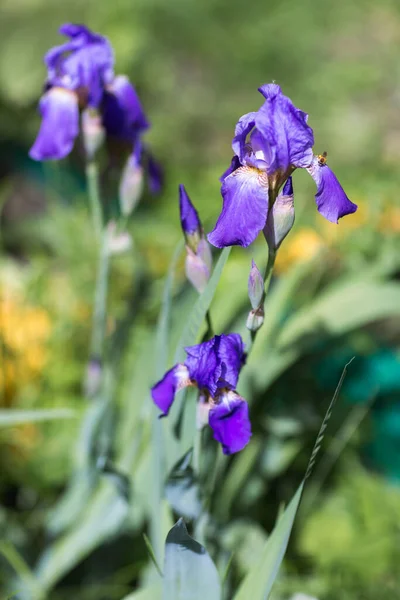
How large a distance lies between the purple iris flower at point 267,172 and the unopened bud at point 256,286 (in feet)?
0.19

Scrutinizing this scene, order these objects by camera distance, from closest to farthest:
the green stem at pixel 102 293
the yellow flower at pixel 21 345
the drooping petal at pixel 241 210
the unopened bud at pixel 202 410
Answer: the drooping petal at pixel 241 210, the unopened bud at pixel 202 410, the green stem at pixel 102 293, the yellow flower at pixel 21 345

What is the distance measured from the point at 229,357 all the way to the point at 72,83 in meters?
0.46

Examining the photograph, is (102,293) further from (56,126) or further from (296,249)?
(296,249)

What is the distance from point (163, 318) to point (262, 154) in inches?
10.1

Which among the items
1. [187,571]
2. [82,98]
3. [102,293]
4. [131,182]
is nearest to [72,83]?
[82,98]

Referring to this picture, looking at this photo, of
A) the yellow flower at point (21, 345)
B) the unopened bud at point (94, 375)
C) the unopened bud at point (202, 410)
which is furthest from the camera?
the yellow flower at point (21, 345)

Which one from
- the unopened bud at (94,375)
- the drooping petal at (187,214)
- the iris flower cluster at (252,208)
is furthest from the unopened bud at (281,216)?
the unopened bud at (94,375)

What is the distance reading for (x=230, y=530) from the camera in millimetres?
996

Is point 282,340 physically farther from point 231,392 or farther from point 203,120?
point 203,120

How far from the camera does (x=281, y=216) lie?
60 centimetres

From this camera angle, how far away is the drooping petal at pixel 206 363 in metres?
0.62

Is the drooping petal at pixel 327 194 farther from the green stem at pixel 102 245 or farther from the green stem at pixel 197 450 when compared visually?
the green stem at pixel 102 245

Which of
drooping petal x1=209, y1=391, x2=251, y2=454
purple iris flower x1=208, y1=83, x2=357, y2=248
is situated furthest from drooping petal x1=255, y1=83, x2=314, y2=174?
drooping petal x1=209, y1=391, x2=251, y2=454

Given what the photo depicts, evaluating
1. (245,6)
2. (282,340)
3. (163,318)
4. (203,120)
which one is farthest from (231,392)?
(245,6)
